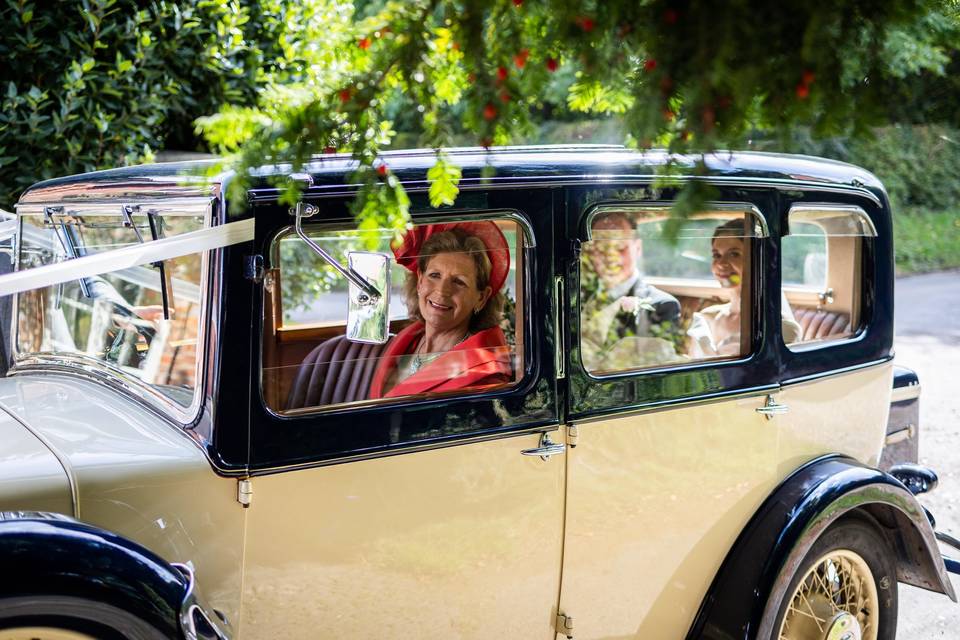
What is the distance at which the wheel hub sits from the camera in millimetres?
3166

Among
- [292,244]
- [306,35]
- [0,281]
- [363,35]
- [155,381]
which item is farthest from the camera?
[306,35]

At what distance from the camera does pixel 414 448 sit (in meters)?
2.37

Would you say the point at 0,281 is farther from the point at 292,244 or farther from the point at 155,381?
the point at 292,244

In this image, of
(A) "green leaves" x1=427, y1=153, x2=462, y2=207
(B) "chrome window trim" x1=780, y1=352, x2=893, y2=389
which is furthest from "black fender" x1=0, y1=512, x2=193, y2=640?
(B) "chrome window trim" x1=780, y1=352, x2=893, y2=389

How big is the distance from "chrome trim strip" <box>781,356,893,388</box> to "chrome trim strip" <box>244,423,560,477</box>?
1002 millimetres

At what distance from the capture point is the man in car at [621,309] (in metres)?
2.76

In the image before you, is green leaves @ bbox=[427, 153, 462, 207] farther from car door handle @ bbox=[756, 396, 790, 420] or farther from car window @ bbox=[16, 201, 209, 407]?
car door handle @ bbox=[756, 396, 790, 420]

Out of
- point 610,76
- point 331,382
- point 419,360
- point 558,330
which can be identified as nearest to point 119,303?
point 331,382

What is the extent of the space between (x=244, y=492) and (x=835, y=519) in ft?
6.59

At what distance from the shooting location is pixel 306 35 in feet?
19.8

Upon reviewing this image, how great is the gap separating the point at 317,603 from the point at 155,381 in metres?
0.71

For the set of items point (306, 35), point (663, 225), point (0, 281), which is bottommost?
point (0, 281)

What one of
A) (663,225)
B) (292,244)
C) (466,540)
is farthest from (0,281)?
(663,225)

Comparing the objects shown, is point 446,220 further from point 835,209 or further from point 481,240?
point 835,209
